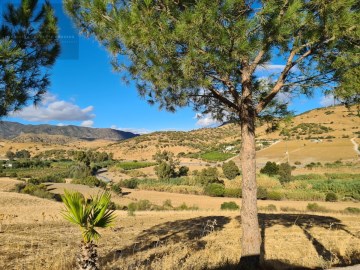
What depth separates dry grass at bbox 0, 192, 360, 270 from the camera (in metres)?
8.17

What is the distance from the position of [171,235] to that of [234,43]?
9.30 m

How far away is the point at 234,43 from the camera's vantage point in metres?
6.27

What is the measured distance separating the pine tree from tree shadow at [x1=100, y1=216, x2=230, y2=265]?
11.0 ft

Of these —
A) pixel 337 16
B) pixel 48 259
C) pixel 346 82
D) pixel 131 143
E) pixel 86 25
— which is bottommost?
pixel 48 259

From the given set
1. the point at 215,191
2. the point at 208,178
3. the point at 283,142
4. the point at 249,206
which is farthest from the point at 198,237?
the point at 283,142

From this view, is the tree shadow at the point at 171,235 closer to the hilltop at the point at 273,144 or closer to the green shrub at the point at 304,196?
the green shrub at the point at 304,196

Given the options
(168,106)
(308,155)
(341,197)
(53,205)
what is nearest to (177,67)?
(168,106)

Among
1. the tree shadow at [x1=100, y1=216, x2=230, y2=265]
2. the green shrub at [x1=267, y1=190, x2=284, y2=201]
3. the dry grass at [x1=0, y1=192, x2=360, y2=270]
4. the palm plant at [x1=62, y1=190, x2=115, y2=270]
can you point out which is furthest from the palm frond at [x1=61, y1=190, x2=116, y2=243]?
the green shrub at [x1=267, y1=190, x2=284, y2=201]

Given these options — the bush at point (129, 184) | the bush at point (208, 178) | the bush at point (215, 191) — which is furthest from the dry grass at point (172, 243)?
the bush at point (129, 184)

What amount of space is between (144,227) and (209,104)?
8264 millimetres

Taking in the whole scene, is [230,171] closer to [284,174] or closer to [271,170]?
[271,170]

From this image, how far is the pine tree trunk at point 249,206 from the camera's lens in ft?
23.6

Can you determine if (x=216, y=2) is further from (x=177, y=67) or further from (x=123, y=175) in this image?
(x=123, y=175)

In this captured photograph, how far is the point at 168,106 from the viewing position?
9047 mm
